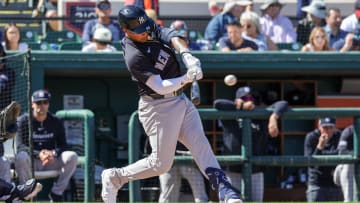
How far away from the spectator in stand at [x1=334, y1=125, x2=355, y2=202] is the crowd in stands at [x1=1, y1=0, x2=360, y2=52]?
1534 millimetres

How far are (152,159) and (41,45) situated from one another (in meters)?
4.63

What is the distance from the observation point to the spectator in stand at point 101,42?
440 inches

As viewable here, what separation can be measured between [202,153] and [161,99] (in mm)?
539

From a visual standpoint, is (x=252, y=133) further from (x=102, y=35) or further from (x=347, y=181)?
(x=102, y=35)

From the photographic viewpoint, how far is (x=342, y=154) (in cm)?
1045

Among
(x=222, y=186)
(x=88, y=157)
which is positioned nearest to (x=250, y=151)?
(x=88, y=157)

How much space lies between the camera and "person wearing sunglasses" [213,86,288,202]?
10.1 metres

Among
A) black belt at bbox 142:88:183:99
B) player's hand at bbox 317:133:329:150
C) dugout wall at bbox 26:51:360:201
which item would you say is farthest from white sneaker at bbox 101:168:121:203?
player's hand at bbox 317:133:329:150

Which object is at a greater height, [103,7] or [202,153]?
[103,7]

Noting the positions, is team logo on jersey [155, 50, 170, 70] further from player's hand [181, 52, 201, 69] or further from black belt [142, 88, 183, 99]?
player's hand [181, 52, 201, 69]

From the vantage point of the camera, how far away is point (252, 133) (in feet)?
34.2

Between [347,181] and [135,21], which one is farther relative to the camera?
[347,181]

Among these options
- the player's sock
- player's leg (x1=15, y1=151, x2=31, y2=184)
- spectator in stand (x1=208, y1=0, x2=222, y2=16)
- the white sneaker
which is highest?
spectator in stand (x1=208, y1=0, x2=222, y2=16)

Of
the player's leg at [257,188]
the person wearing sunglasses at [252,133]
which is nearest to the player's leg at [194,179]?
the person wearing sunglasses at [252,133]
